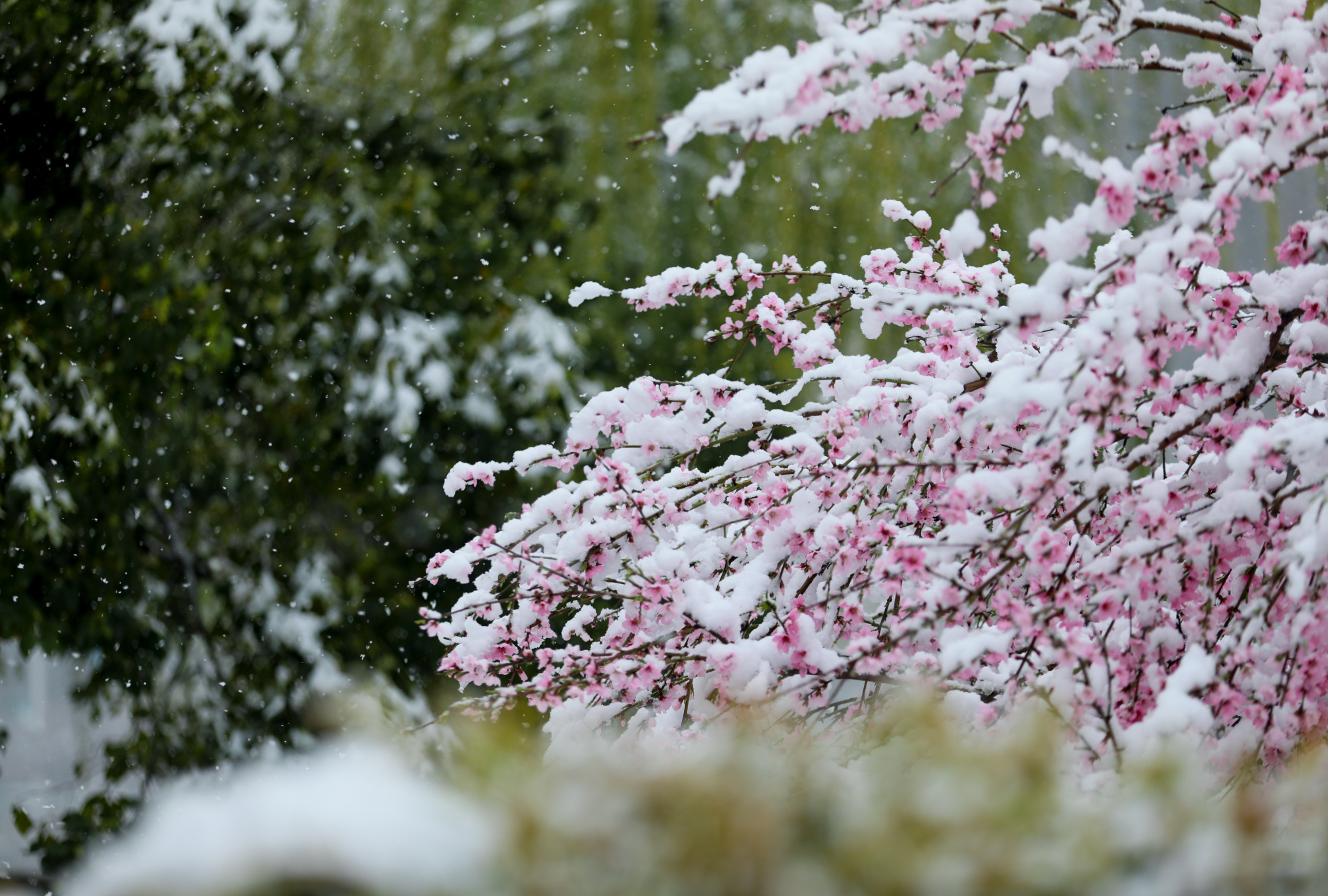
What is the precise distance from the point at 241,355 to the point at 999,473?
271cm

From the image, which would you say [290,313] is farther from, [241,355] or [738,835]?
[738,835]

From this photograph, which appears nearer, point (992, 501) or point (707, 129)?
point (707, 129)

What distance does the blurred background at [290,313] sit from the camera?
3172 millimetres

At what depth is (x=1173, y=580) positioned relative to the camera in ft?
4.76

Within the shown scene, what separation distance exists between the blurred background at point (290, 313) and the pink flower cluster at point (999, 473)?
5.27 ft

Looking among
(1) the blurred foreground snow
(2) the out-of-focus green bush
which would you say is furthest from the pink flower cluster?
(1) the blurred foreground snow

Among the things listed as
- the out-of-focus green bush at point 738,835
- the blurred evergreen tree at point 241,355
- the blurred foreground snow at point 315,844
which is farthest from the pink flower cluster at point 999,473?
the blurred evergreen tree at point 241,355

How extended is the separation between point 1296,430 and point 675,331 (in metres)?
2.59

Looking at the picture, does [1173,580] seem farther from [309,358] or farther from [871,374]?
[309,358]

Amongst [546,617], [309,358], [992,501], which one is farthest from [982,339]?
[309,358]

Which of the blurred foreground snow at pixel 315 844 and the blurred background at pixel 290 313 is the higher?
the blurred foreground snow at pixel 315 844

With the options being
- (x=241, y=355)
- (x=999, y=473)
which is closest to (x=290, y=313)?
(x=241, y=355)

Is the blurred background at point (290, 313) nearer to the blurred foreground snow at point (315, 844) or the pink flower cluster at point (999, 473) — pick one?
the pink flower cluster at point (999, 473)

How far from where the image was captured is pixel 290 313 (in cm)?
341
